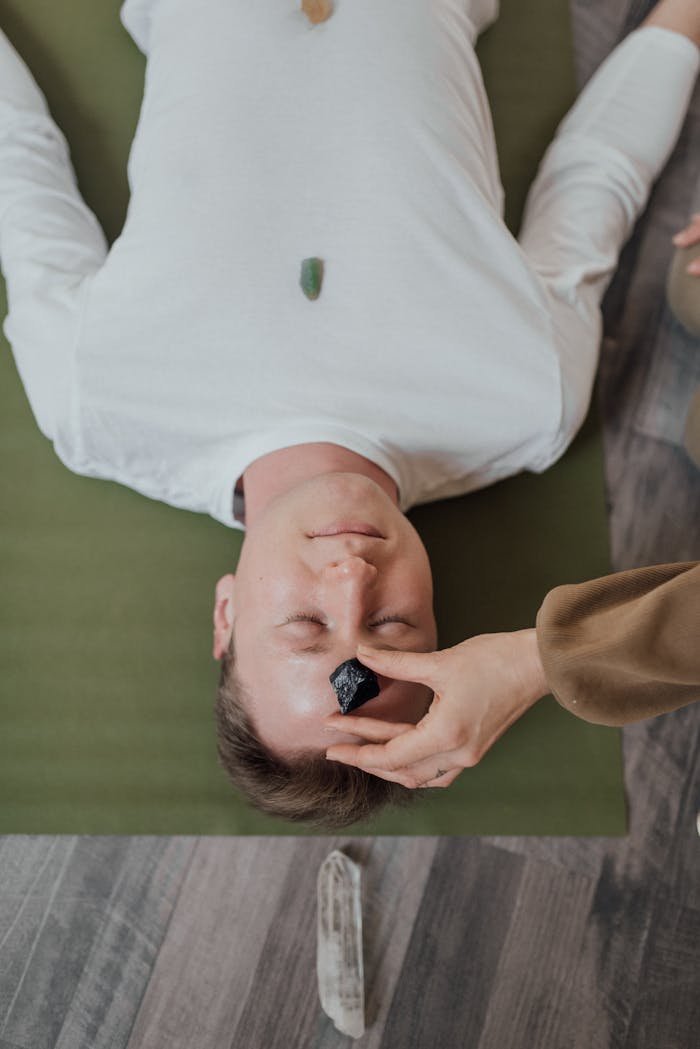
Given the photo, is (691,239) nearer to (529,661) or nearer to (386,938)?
(529,661)

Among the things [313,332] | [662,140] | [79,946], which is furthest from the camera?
[662,140]

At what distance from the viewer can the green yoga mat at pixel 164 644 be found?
147cm

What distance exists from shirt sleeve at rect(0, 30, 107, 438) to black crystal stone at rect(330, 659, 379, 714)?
623 mm

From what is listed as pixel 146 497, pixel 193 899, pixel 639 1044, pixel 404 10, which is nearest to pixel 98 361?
pixel 146 497

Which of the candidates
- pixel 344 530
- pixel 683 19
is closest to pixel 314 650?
pixel 344 530

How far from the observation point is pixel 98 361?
133cm

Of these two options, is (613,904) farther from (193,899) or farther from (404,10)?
(404,10)

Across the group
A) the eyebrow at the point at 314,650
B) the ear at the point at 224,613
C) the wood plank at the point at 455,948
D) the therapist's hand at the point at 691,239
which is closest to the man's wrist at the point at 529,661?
the eyebrow at the point at 314,650

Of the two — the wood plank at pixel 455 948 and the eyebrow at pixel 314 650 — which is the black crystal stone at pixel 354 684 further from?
the wood plank at pixel 455 948

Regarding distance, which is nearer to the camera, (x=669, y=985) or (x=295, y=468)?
(x=295, y=468)

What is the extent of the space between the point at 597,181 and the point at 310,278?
0.58 meters

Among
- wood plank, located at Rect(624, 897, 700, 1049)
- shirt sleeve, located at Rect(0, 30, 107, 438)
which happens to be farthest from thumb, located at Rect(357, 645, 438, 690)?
wood plank, located at Rect(624, 897, 700, 1049)

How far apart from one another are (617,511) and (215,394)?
79 cm

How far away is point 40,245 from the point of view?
140 centimetres
